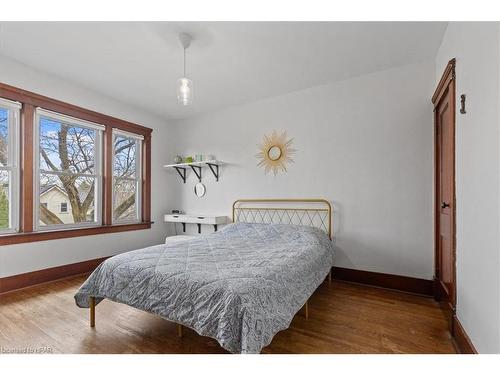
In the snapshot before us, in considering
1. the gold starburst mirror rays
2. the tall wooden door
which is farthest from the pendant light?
the tall wooden door

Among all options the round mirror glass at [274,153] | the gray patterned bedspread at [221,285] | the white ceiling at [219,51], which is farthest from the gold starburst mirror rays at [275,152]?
the gray patterned bedspread at [221,285]

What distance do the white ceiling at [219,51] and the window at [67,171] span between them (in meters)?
0.58

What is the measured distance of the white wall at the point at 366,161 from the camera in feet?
8.36

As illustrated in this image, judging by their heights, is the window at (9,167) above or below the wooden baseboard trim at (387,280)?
above

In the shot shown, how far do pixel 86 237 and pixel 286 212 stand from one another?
2.63 meters

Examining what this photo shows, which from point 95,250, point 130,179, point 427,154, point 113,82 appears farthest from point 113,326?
point 427,154

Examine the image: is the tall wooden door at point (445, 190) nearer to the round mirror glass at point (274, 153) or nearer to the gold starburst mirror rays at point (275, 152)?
the gold starburst mirror rays at point (275, 152)

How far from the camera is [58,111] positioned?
116 inches

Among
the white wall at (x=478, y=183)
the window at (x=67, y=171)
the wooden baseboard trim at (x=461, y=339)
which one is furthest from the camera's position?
the window at (x=67, y=171)

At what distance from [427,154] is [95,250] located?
162 inches

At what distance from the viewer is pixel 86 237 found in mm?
3211

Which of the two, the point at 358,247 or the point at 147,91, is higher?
the point at 147,91
